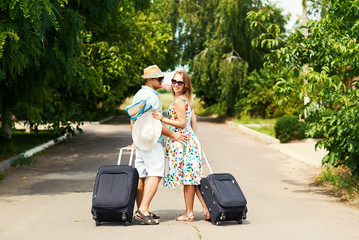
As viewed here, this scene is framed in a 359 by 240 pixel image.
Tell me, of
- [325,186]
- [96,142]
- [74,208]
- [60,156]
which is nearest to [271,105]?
[96,142]

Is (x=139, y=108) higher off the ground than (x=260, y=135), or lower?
higher

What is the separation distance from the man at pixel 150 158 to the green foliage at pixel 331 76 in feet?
9.00

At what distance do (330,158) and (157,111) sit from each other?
367 centimetres

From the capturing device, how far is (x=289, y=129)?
2005 centimetres

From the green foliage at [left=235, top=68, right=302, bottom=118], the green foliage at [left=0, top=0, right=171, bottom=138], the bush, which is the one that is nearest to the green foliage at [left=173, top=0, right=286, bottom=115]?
the green foliage at [left=235, top=68, right=302, bottom=118]

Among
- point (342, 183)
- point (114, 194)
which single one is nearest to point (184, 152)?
point (114, 194)

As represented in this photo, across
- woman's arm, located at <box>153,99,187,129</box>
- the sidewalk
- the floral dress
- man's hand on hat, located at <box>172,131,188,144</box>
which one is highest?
woman's arm, located at <box>153,99,187,129</box>

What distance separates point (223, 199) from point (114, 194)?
1.28m

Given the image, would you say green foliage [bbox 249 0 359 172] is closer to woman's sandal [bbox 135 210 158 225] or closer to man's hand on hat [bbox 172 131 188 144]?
man's hand on hat [bbox 172 131 188 144]

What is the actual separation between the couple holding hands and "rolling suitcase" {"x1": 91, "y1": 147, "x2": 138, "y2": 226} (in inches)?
9.0

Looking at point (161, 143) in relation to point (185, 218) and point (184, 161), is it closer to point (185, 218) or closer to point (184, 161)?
point (184, 161)

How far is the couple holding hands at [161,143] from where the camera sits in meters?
6.35

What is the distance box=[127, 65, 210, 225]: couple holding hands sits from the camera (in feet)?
20.8

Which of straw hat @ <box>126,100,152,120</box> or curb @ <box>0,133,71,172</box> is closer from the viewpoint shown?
straw hat @ <box>126,100,152,120</box>
